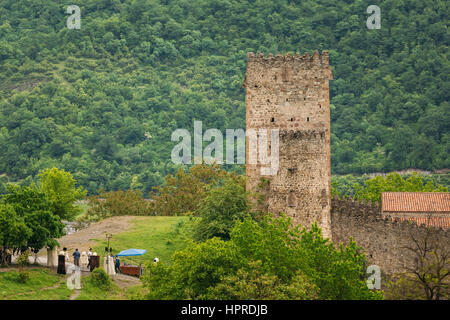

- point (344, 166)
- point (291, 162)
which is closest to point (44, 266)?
point (291, 162)

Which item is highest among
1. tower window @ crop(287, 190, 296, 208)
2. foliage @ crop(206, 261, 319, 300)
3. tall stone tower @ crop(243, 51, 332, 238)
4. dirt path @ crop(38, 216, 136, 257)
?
tall stone tower @ crop(243, 51, 332, 238)

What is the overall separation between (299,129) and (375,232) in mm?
7967

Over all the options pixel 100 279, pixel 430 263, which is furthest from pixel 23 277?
pixel 430 263

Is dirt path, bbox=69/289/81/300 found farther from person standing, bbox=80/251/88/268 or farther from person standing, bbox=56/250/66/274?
person standing, bbox=80/251/88/268

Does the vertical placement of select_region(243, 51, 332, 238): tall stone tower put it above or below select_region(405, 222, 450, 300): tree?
above

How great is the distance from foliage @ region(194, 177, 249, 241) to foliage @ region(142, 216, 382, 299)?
617cm

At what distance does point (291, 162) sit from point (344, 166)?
265 ft

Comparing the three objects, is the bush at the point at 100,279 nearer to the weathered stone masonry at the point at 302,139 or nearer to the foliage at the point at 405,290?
the weathered stone masonry at the point at 302,139

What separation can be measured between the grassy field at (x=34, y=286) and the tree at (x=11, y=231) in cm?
162

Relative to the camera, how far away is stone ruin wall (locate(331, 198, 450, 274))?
5416 centimetres

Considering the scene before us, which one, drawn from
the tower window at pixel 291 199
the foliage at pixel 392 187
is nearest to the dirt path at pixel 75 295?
the tower window at pixel 291 199

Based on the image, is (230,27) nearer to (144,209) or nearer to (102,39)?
(102,39)

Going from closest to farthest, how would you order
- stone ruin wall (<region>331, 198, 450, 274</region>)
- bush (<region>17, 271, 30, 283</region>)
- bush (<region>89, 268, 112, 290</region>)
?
bush (<region>17, 271, 30, 283</region>)
bush (<region>89, 268, 112, 290</region>)
stone ruin wall (<region>331, 198, 450, 274</region>)

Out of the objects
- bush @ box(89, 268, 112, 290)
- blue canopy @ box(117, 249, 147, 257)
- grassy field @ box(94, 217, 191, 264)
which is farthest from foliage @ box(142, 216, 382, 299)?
grassy field @ box(94, 217, 191, 264)
